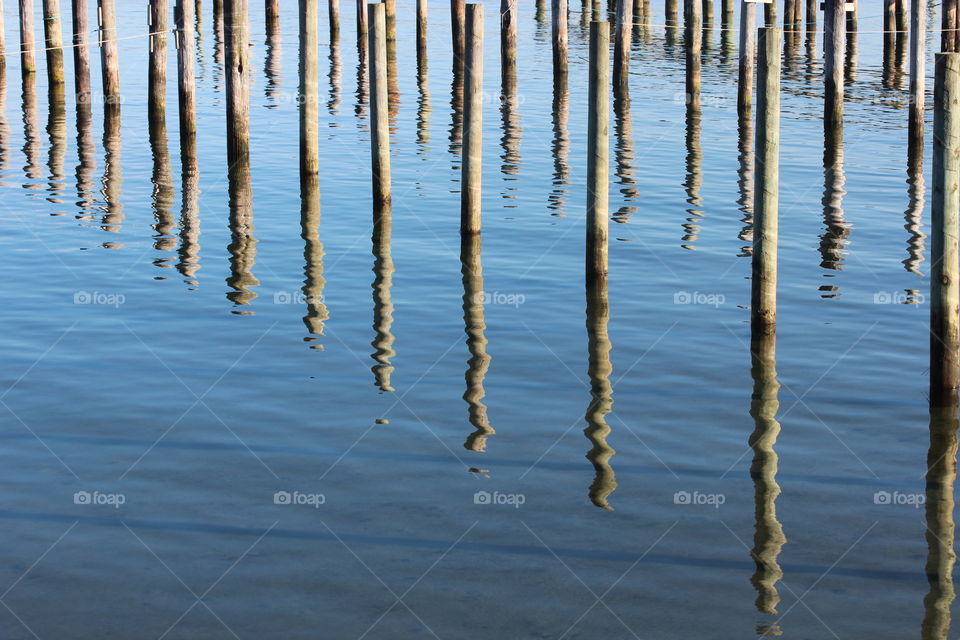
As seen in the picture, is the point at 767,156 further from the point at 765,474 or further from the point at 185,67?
the point at 185,67

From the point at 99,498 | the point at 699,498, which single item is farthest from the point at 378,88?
the point at 699,498

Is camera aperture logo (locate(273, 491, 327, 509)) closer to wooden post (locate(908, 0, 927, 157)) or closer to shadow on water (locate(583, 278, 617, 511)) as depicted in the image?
shadow on water (locate(583, 278, 617, 511))

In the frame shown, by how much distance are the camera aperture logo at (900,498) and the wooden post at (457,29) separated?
811 inches

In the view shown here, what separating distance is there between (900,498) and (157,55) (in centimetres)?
1425

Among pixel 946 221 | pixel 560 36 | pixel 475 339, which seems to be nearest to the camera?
pixel 946 221

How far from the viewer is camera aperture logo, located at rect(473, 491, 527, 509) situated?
Answer: 7.96 m

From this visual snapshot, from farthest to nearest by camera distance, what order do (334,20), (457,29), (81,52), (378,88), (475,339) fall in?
1. (334,20)
2. (457,29)
3. (81,52)
4. (378,88)
5. (475,339)

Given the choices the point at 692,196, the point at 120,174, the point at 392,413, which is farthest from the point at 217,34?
the point at 392,413

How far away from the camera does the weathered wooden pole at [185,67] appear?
1769 centimetres

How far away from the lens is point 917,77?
18.3 m

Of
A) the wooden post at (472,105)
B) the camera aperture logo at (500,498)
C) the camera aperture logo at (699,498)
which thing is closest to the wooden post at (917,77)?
the wooden post at (472,105)

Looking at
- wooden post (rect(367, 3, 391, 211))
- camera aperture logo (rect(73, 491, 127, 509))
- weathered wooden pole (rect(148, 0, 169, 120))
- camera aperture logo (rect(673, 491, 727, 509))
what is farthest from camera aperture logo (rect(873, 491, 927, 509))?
weathered wooden pole (rect(148, 0, 169, 120))

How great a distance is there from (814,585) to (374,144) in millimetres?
8770

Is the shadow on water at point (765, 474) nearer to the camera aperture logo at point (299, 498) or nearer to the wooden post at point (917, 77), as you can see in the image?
the camera aperture logo at point (299, 498)
